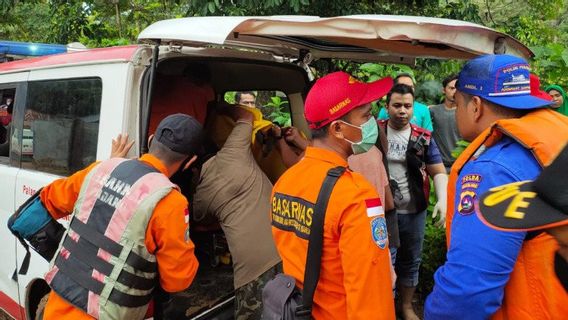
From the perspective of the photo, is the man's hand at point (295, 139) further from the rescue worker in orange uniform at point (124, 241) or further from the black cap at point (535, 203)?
the black cap at point (535, 203)

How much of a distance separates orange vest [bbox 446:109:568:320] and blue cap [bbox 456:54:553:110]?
10 cm

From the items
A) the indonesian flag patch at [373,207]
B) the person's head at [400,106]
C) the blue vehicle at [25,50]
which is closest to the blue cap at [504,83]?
the indonesian flag patch at [373,207]

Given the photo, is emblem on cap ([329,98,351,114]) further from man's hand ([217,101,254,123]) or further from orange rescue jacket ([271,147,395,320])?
man's hand ([217,101,254,123])

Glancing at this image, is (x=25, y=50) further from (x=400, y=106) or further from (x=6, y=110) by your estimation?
(x=400, y=106)

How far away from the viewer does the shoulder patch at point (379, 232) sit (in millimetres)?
1760

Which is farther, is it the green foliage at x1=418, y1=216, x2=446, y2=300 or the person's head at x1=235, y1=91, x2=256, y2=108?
the person's head at x1=235, y1=91, x2=256, y2=108

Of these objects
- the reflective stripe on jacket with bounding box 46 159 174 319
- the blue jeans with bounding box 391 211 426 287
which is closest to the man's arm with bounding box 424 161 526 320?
the reflective stripe on jacket with bounding box 46 159 174 319

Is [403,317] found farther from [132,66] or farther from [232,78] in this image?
[132,66]

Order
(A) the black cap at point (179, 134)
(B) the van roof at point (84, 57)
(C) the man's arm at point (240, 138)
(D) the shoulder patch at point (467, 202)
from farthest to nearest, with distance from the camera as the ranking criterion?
1. (C) the man's arm at point (240, 138)
2. (B) the van roof at point (84, 57)
3. (A) the black cap at point (179, 134)
4. (D) the shoulder patch at point (467, 202)

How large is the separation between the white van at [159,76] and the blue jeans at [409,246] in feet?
3.57

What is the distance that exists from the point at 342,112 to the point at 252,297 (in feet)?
4.05

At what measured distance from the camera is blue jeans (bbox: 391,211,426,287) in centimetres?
364

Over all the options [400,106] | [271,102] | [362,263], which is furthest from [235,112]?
[271,102]

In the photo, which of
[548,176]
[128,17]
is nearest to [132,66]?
[548,176]
